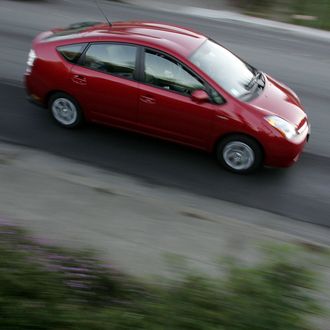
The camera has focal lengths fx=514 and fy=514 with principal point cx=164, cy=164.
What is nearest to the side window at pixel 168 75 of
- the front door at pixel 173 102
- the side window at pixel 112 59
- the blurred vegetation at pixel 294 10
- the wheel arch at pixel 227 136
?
the front door at pixel 173 102

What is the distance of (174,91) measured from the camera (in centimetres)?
709

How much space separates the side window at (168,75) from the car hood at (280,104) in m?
0.89

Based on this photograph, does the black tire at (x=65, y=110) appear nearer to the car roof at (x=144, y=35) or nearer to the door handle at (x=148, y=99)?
the car roof at (x=144, y=35)

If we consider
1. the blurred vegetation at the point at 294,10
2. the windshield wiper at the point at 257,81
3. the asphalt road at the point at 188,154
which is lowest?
the asphalt road at the point at 188,154

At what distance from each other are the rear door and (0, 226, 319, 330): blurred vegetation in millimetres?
3842

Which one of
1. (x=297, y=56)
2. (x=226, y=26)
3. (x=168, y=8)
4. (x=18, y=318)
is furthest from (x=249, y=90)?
(x=168, y=8)

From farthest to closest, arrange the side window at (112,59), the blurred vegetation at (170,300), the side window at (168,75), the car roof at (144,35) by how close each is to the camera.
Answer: the side window at (112,59)
the car roof at (144,35)
the side window at (168,75)
the blurred vegetation at (170,300)

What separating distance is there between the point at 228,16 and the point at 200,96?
1132 centimetres

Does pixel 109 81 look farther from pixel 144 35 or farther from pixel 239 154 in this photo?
pixel 239 154

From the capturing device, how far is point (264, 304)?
10.5 ft

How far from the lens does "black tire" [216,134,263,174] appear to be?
707 cm

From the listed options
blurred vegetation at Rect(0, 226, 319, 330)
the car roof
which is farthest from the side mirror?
blurred vegetation at Rect(0, 226, 319, 330)

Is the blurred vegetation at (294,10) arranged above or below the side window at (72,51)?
above

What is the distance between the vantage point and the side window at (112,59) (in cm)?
728
